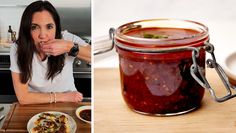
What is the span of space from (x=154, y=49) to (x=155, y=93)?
62 millimetres

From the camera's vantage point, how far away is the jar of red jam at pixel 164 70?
60cm

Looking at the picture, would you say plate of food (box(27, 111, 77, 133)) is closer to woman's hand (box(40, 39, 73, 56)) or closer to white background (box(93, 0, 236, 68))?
woman's hand (box(40, 39, 73, 56))

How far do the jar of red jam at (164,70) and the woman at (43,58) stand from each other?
7 cm

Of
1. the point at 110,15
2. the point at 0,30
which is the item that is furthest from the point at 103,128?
the point at 110,15

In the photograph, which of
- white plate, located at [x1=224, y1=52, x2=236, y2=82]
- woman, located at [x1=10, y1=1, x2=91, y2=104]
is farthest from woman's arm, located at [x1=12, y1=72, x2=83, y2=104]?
white plate, located at [x1=224, y1=52, x2=236, y2=82]

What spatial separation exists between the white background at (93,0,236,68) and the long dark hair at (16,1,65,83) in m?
0.31

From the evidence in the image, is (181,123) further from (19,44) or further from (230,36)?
(230,36)

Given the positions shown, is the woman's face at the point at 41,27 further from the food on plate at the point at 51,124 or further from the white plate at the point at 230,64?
the white plate at the point at 230,64

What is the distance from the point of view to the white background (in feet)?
3.01

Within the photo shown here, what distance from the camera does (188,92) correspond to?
0.63 metres

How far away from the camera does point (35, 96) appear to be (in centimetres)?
61

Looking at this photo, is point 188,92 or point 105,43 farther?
point 105,43

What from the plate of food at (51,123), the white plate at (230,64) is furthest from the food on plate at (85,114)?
Result: the white plate at (230,64)

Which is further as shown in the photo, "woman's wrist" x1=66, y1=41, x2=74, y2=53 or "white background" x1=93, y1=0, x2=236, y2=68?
"white background" x1=93, y1=0, x2=236, y2=68
